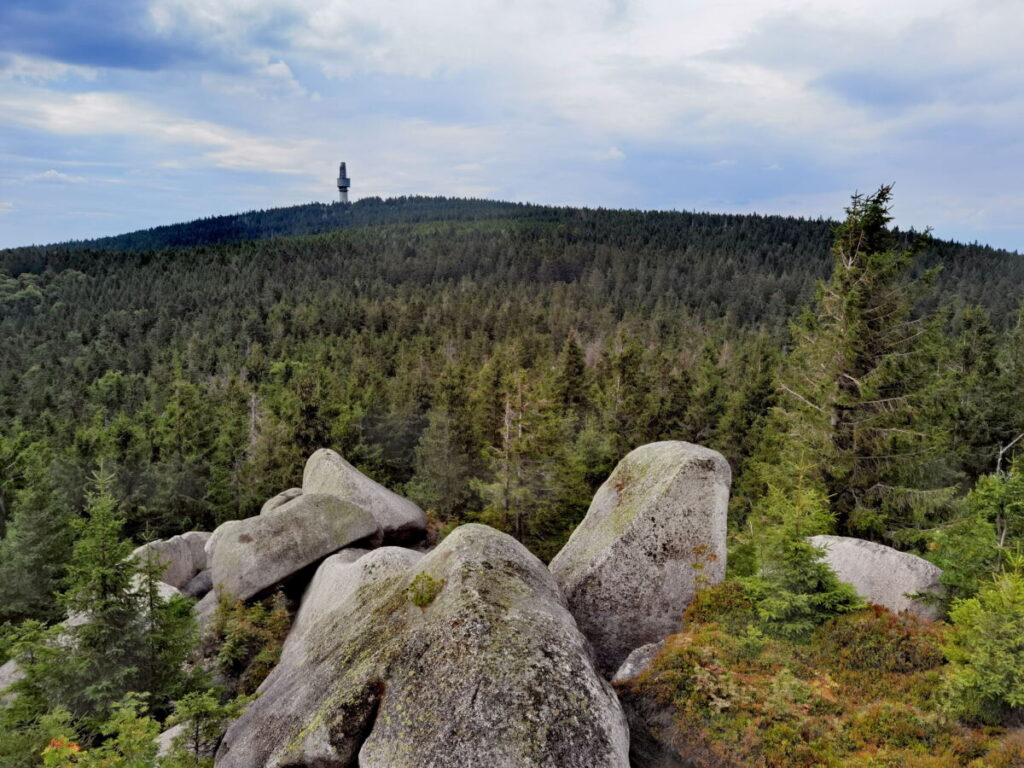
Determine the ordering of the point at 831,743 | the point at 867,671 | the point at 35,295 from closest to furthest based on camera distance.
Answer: the point at 831,743, the point at 867,671, the point at 35,295

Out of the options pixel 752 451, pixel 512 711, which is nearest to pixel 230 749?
pixel 512 711

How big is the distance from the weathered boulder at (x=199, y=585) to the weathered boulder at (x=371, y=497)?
475 centimetres

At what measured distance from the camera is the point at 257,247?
187 m

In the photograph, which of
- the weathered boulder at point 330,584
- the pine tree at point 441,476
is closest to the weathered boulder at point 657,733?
the weathered boulder at point 330,584

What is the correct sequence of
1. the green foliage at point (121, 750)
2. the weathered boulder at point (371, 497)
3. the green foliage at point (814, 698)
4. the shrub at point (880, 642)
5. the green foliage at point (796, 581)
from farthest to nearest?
the weathered boulder at point (371, 497)
the green foliage at point (796, 581)
the shrub at point (880, 642)
the green foliage at point (814, 698)
the green foliage at point (121, 750)

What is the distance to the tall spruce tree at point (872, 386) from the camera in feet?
55.5

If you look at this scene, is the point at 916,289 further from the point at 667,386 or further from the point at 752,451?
the point at 667,386

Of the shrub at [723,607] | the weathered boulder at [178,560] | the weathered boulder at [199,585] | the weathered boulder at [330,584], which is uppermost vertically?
the shrub at [723,607]

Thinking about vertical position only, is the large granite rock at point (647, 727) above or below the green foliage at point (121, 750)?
below

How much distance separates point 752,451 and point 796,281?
13125 centimetres

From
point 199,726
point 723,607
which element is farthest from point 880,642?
point 199,726

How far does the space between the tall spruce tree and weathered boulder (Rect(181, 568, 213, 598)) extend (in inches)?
841

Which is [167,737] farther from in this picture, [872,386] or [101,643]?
[872,386]

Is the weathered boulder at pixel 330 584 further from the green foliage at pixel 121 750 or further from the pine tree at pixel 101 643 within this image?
the green foliage at pixel 121 750
